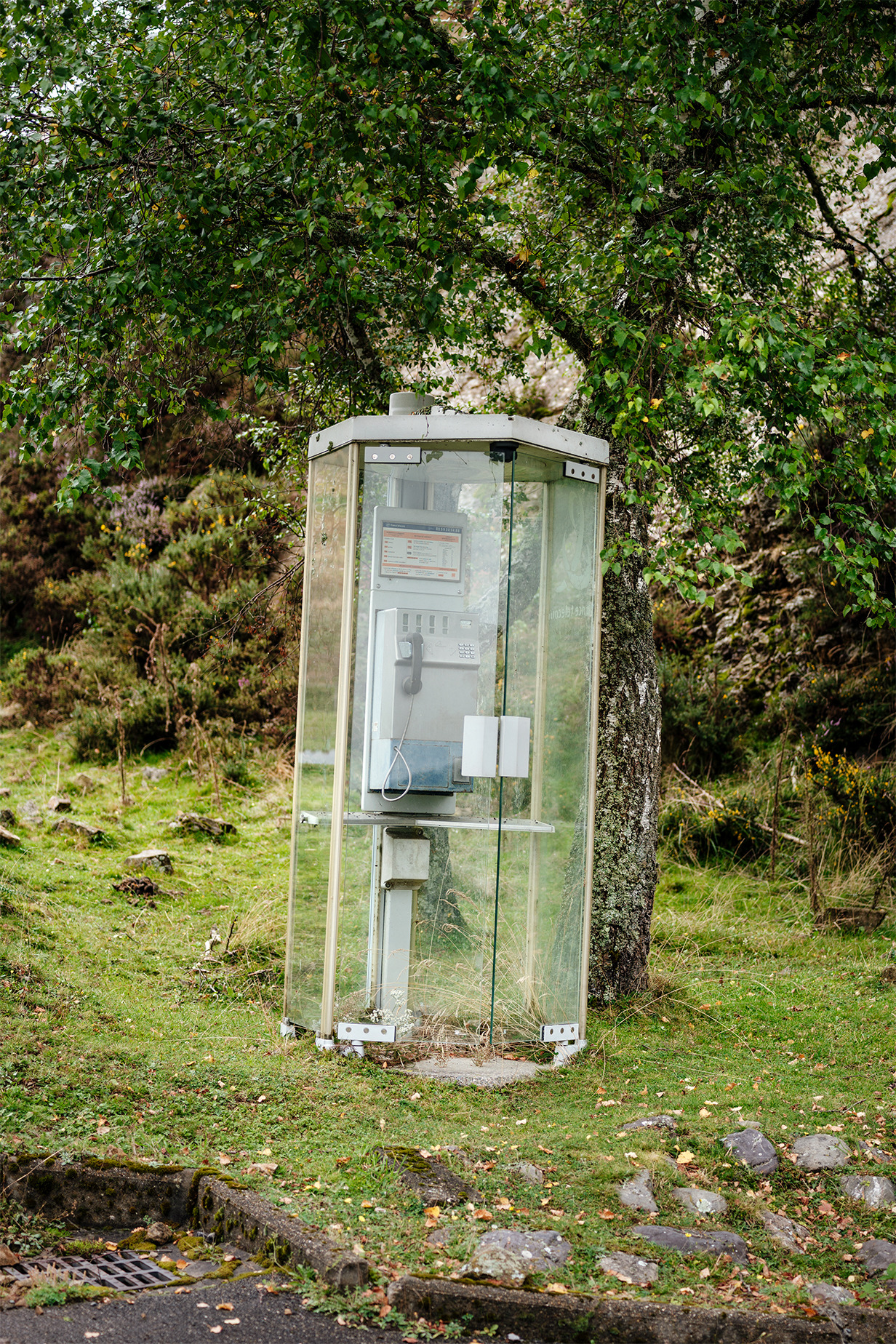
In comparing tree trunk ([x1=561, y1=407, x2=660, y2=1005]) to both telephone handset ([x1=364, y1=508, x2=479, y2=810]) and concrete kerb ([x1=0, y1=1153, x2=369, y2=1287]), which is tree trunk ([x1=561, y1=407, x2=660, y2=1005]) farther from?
concrete kerb ([x1=0, y1=1153, x2=369, y2=1287])

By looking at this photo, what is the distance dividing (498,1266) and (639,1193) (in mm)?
866

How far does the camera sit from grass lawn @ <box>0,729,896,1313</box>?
4.00 metres

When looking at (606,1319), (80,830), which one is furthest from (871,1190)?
(80,830)

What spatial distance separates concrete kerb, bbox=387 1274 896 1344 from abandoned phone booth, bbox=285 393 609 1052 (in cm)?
251

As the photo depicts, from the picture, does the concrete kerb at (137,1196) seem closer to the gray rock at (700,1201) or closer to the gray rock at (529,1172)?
the gray rock at (529,1172)

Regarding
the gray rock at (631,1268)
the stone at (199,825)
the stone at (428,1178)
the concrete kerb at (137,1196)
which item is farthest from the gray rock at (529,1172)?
Result: the stone at (199,825)

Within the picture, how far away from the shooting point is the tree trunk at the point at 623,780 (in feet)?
22.5

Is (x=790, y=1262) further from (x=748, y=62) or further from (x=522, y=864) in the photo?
(x=748, y=62)

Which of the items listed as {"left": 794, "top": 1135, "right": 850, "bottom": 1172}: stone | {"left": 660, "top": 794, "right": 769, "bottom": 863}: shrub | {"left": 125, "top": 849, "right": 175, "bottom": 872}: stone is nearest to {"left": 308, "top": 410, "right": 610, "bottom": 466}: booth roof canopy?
{"left": 794, "top": 1135, "right": 850, "bottom": 1172}: stone

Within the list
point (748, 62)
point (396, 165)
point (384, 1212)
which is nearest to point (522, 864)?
point (384, 1212)

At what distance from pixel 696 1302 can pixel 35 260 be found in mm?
5003

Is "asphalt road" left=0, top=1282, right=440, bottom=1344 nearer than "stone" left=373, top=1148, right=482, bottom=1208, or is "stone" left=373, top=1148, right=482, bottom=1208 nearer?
"asphalt road" left=0, top=1282, right=440, bottom=1344

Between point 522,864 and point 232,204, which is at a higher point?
point 232,204

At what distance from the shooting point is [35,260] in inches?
223
